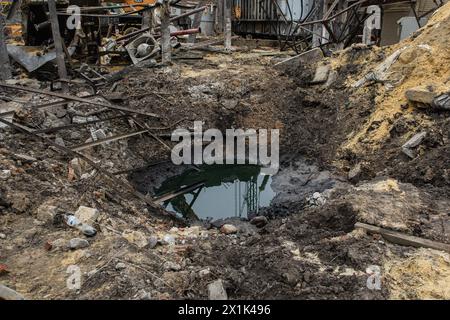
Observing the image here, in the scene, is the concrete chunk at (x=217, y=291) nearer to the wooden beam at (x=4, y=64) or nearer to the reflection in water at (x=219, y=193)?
the reflection in water at (x=219, y=193)

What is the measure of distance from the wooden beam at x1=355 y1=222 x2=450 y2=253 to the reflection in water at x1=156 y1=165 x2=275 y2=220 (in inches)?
101

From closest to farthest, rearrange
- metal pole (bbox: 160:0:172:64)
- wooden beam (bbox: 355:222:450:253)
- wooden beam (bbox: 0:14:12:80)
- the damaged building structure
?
the damaged building structure, wooden beam (bbox: 355:222:450:253), wooden beam (bbox: 0:14:12:80), metal pole (bbox: 160:0:172:64)

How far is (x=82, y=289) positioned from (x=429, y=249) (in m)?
3.08

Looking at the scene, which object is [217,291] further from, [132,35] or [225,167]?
[132,35]

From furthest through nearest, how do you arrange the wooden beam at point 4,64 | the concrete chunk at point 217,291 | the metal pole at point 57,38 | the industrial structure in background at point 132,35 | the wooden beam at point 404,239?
the industrial structure in background at point 132,35, the wooden beam at point 4,64, the metal pole at point 57,38, the wooden beam at point 404,239, the concrete chunk at point 217,291

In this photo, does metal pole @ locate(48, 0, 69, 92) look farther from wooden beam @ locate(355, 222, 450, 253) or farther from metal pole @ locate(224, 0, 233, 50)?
wooden beam @ locate(355, 222, 450, 253)

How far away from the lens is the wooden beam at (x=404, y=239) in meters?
3.62

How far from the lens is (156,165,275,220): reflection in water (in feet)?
21.5

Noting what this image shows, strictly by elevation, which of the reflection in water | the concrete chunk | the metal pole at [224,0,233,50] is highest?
the metal pole at [224,0,233,50]

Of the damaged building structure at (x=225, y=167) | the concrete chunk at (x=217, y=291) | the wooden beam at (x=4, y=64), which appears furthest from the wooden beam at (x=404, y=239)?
the wooden beam at (x=4, y=64)

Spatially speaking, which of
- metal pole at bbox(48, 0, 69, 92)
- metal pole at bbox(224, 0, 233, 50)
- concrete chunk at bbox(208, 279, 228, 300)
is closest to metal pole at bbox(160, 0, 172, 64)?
metal pole at bbox(48, 0, 69, 92)


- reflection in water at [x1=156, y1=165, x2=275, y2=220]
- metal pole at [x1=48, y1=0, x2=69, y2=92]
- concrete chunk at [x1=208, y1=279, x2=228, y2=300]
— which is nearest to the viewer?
concrete chunk at [x1=208, y1=279, x2=228, y2=300]

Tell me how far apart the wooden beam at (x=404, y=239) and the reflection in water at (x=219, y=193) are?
2.57m

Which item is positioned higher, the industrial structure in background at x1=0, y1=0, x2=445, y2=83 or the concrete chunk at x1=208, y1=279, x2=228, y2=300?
the industrial structure in background at x1=0, y1=0, x2=445, y2=83
